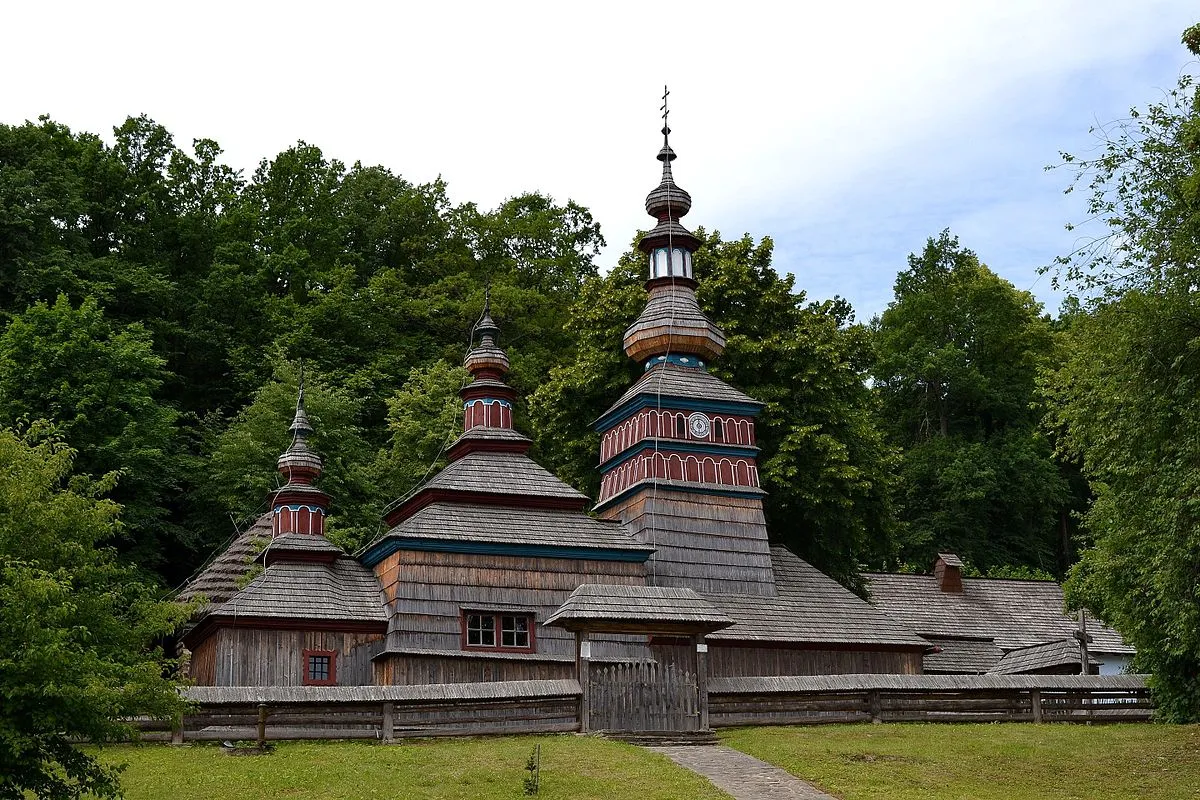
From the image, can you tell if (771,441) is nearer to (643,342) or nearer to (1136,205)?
(643,342)

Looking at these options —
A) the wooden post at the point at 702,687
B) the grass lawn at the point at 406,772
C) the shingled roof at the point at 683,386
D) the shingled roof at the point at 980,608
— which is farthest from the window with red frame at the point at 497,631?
the shingled roof at the point at 980,608

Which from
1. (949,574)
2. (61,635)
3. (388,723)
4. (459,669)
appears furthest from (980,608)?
(61,635)

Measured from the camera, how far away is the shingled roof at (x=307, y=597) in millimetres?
29844

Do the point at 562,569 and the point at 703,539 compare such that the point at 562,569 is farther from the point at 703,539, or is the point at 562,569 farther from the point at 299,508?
the point at 299,508

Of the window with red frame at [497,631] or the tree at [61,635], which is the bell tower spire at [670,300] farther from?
the tree at [61,635]

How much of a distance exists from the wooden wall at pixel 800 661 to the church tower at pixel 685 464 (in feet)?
5.77

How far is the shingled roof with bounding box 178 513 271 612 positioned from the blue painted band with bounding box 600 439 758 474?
30.6ft

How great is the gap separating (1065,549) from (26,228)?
4317 centimetres

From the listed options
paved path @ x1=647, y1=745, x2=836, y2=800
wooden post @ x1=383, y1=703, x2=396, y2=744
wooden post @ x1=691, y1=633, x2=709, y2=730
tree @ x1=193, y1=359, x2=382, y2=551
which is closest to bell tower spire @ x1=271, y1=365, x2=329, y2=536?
tree @ x1=193, y1=359, x2=382, y2=551

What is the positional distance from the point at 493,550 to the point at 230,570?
26.6ft

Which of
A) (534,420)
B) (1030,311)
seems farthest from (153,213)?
(1030,311)

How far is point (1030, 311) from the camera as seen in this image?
6444 cm

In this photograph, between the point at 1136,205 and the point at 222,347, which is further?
the point at 222,347

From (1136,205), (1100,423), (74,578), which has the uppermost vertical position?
(1136,205)
